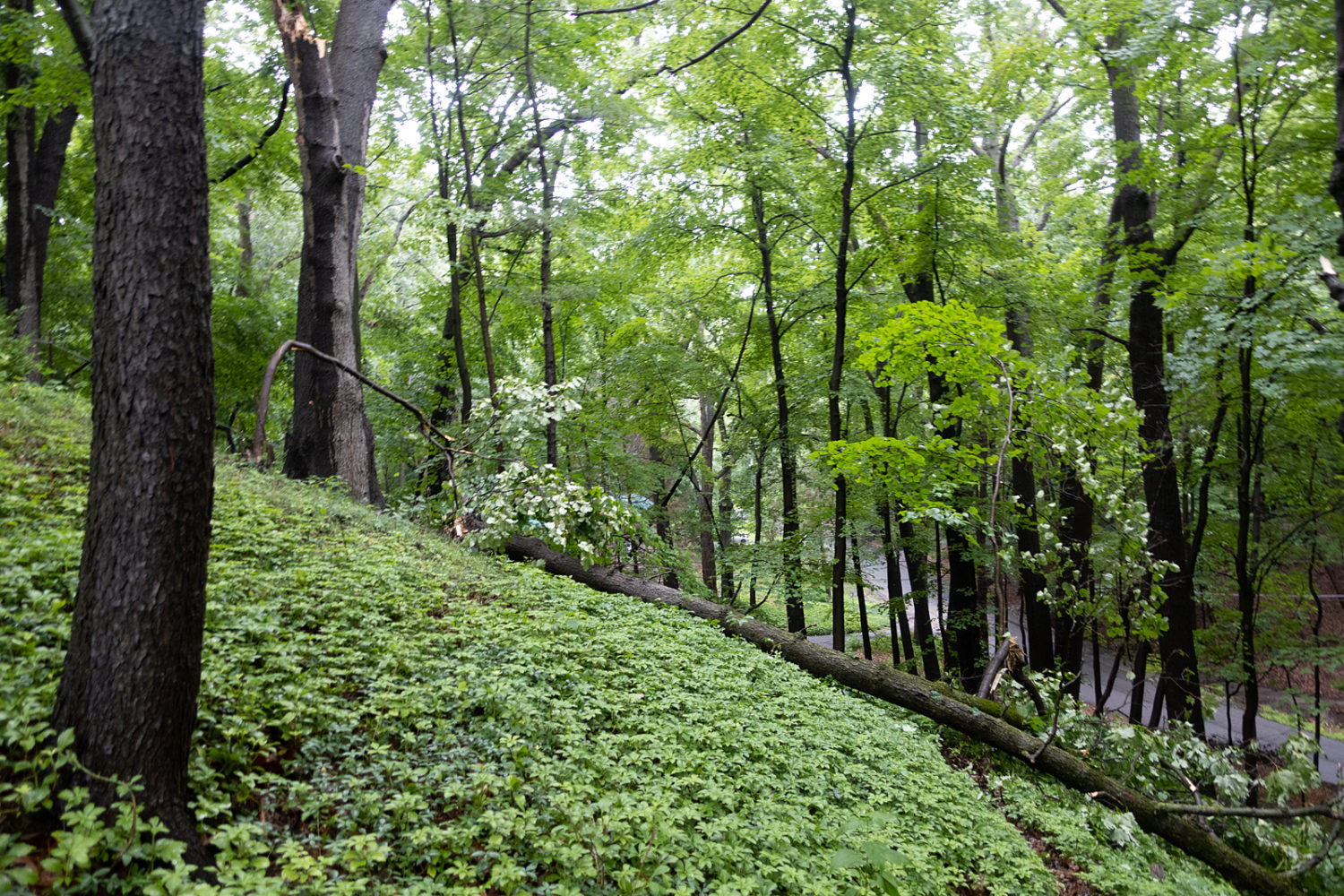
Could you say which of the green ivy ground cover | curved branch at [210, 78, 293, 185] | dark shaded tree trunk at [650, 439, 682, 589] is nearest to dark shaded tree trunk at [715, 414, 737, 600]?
dark shaded tree trunk at [650, 439, 682, 589]

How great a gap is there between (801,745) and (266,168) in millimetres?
12205

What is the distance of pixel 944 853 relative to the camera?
4.11 meters

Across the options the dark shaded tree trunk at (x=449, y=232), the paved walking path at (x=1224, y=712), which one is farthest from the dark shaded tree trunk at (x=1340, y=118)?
the paved walking path at (x=1224, y=712)

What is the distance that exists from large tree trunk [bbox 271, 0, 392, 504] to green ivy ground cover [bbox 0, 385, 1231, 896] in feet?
6.25

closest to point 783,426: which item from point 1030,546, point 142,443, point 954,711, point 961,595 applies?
point 961,595

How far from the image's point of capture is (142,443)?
2428mm

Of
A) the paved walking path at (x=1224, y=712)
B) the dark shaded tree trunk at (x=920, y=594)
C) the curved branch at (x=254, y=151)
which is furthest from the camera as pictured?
the paved walking path at (x=1224, y=712)

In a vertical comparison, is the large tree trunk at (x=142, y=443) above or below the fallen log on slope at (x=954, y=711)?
above

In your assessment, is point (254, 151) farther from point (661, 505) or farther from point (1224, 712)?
point (1224, 712)

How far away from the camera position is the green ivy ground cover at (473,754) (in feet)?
8.65

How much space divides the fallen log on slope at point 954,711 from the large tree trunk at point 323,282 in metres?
2.71

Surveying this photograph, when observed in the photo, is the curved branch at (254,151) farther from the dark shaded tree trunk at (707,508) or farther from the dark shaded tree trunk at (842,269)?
the dark shaded tree trunk at (707,508)

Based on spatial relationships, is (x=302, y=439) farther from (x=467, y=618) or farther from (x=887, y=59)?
(x=887, y=59)

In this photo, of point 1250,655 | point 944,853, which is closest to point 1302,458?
point 1250,655
